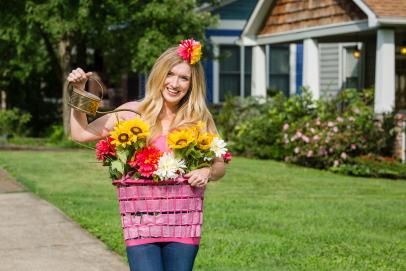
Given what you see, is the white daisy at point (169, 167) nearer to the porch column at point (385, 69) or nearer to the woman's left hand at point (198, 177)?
the woman's left hand at point (198, 177)

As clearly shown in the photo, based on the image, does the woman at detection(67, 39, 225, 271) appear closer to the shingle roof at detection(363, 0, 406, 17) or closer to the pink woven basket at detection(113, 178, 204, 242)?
the pink woven basket at detection(113, 178, 204, 242)

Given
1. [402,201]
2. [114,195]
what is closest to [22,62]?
[114,195]

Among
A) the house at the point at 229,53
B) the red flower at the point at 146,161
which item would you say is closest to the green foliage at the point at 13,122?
the house at the point at 229,53

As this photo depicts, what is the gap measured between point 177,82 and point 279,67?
846 inches

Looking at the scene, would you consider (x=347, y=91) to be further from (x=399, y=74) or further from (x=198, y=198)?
(x=198, y=198)

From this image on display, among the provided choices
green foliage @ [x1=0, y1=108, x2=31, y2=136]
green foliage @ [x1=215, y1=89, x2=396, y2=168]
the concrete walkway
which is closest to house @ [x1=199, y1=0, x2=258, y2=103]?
green foliage @ [x1=215, y1=89, x2=396, y2=168]

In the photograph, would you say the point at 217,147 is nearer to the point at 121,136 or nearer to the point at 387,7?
the point at 121,136

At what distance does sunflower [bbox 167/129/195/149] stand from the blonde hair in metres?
0.16

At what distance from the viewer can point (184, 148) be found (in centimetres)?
424

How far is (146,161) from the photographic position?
13.6 feet

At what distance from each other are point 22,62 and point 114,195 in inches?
502

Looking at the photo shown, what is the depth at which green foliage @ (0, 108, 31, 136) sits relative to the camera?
81.5 feet

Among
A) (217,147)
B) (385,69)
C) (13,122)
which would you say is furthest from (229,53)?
(217,147)

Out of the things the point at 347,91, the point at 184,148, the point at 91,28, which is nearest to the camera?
the point at 184,148
